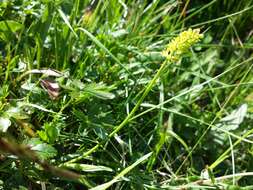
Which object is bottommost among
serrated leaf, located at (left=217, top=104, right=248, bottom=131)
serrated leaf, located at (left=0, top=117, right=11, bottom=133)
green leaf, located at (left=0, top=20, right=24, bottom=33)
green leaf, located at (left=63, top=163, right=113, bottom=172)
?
serrated leaf, located at (left=217, top=104, right=248, bottom=131)

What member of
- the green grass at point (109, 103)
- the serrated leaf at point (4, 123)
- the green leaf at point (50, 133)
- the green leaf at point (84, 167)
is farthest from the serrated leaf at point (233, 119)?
the serrated leaf at point (4, 123)

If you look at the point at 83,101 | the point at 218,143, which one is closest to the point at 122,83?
the point at 83,101

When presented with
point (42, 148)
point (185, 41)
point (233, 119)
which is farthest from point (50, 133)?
point (233, 119)

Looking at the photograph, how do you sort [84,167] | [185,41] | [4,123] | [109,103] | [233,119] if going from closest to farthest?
[185,41]
[4,123]
[84,167]
[109,103]
[233,119]

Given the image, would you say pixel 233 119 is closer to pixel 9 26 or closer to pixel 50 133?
pixel 50 133

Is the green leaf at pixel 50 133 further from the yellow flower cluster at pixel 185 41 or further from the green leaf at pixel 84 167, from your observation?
the yellow flower cluster at pixel 185 41

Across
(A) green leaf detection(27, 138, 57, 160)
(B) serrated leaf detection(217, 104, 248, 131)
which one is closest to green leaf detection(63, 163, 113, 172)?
(A) green leaf detection(27, 138, 57, 160)

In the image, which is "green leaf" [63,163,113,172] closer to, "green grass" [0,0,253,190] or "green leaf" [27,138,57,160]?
"green grass" [0,0,253,190]

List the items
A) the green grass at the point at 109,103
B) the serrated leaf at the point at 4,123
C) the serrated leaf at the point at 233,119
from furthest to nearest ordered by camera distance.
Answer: the serrated leaf at the point at 233,119, the green grass at the point at 109,103, the serrated leaf at the point at 4,123
